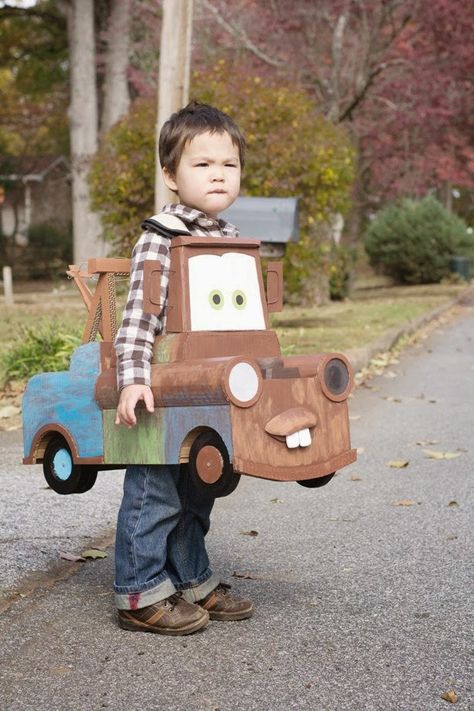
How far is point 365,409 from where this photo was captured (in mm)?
8633

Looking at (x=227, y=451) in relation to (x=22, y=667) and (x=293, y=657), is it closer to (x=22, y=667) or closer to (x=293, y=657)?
(x=293, y=657)

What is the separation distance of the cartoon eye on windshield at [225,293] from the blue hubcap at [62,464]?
62 centimetres

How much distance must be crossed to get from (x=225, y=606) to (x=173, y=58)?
26.1 feet

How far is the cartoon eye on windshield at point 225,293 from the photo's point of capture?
132 inches

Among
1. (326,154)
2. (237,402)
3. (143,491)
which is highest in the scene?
(326,154)

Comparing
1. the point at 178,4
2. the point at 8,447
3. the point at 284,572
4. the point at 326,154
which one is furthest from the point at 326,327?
the point at 284,572

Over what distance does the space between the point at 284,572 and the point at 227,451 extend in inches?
46.9

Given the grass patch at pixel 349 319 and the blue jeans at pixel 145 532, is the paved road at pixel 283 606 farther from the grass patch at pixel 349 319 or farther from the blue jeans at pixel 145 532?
the grass patch at pixel 349 319

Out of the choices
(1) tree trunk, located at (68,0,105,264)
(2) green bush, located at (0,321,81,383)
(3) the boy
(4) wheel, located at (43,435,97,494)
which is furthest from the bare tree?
(3) the boy

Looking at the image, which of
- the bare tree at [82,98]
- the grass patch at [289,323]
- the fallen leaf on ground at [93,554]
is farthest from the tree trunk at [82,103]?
the fallen leaf on ground at [93,554]

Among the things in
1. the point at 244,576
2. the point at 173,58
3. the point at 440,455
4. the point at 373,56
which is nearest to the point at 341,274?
the point at 373,56

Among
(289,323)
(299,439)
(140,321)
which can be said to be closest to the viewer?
(299,439)

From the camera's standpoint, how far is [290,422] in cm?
313

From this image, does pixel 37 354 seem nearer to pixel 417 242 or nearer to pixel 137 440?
pixel 137 440
